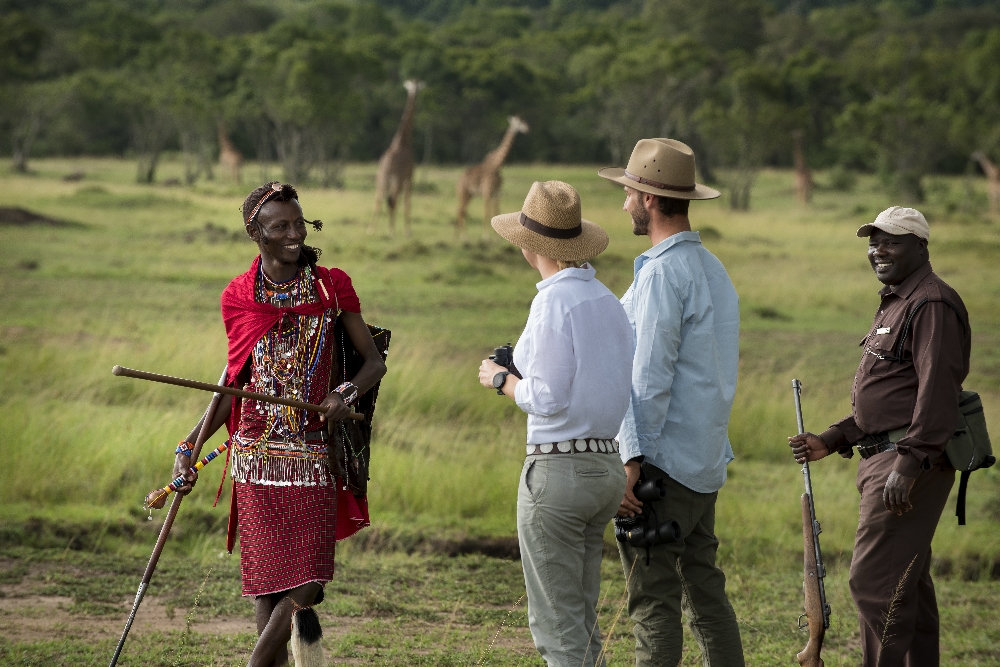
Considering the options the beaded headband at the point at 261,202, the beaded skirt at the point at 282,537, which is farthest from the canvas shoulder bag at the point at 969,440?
the beaded headband at the point at 261,202

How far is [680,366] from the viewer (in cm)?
355

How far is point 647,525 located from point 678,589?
9.2 inches

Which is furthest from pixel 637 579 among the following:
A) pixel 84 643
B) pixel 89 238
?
pixel 89 238

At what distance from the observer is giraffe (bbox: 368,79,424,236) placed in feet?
58.7

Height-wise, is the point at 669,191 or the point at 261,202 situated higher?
the point at 669,191

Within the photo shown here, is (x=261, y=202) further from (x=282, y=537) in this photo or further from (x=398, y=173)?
(x=398, y=173)

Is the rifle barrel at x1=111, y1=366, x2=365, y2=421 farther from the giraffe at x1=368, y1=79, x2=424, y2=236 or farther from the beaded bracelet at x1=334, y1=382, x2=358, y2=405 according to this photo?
the giraffe at x1=368, y1=79, x2=424, y2=236

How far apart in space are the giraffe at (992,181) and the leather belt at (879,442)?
1843 centimetres

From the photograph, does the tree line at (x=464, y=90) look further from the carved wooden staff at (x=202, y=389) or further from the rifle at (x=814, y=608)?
the rifle at (x=814, y=608)

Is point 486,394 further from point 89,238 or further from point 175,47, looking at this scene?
point 175,47

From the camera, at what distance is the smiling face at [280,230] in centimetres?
348

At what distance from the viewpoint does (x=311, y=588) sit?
3557 mm

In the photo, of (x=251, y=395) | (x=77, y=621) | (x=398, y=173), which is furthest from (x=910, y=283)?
(x=398, y=173)

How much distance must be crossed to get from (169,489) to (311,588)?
1.71 feet
